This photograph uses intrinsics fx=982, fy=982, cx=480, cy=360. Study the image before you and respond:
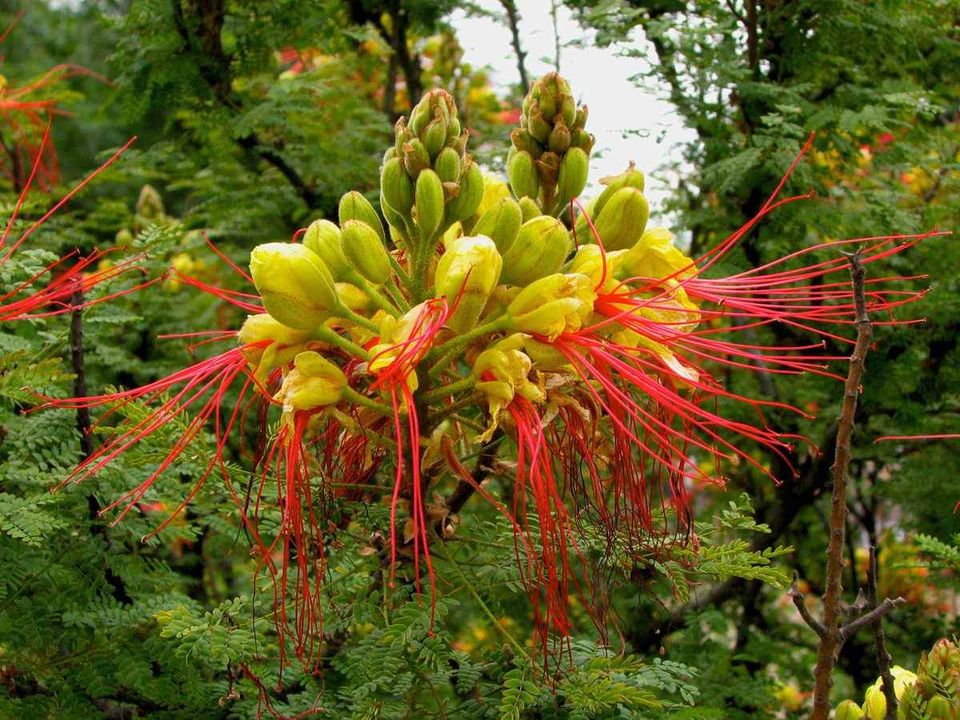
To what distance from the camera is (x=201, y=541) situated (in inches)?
137

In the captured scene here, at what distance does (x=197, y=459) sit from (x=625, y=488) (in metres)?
0.92

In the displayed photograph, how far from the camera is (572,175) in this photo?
2211mm

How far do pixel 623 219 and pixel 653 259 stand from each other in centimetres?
11

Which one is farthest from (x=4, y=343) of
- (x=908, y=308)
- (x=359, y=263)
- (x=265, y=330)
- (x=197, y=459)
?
(x=908, y=308)

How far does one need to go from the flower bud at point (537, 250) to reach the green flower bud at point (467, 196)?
0.13 metres

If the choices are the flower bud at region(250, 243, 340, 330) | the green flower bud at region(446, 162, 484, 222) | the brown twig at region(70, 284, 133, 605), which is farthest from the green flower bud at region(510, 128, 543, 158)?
the brown twig at region(70, 284, 133, 605)

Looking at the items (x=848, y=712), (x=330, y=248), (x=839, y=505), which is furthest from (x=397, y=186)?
(x=848, y=712)

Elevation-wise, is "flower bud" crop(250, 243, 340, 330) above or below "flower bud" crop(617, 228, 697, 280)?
above

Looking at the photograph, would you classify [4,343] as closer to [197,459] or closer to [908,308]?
[197,459]

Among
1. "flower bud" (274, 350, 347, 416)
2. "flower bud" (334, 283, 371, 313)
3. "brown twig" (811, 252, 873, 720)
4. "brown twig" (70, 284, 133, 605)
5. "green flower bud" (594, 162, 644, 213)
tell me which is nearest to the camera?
"brown twig" (811, 252, 873, 720)

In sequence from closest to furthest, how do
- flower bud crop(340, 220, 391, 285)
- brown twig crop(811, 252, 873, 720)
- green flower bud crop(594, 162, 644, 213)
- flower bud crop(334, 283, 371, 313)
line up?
brown twig crop(811, 252, 873, 720) < flower bud crop(340, 220, 391, 285) < flower bud crop(334, 283, 371, 313) < green flower bud crop(594, 162, 644, 213)

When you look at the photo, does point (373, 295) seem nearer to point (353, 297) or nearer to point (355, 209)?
point (353, 297)

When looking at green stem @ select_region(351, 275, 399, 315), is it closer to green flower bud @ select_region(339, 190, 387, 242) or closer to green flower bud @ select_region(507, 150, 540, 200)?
green flower bud @ select_region(339, 190, 387, 242)

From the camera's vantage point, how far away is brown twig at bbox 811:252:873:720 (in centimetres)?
152
